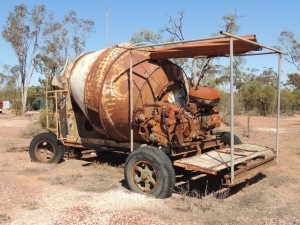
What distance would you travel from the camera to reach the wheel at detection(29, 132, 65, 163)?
9413 millimetres

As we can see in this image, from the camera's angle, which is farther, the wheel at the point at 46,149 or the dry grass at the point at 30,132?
the dry grass at the point at 30,132

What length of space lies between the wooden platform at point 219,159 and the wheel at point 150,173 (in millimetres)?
330

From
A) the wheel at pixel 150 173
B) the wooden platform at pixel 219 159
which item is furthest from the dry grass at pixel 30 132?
the wooden platform at pixel 219 159

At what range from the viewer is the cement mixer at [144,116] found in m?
6.60

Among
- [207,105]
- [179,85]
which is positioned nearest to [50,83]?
[179,85]

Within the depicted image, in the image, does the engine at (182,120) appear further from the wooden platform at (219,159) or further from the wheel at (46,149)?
the wheel at (46,149)

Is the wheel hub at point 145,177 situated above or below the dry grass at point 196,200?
above

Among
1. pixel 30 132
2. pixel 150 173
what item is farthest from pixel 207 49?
pixel 30 132

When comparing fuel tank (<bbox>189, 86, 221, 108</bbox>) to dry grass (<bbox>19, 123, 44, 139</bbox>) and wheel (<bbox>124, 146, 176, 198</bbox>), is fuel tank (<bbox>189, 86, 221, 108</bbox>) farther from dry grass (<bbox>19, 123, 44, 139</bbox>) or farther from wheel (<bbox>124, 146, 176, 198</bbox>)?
dry grass (<bbox>19, 123, 44, 139</bbox>)

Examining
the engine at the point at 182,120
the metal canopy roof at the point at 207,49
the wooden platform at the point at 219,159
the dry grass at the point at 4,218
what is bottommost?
the dry grass at the point at 4,218

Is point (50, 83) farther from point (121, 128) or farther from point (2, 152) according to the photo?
point (2, 152)

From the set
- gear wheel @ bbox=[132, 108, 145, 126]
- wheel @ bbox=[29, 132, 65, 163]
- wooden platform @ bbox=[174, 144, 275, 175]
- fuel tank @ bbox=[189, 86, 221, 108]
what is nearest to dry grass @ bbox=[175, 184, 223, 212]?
wooden platform @ bbox=[174, 144, 275, 175]

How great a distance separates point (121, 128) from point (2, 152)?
5.40 metres

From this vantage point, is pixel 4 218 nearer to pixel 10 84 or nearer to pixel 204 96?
pixel 204 96
